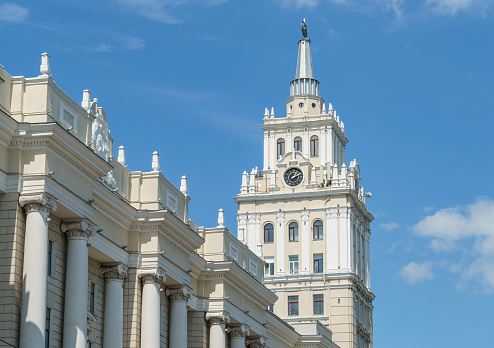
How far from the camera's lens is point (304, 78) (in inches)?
4198

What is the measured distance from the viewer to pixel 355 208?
102625 mm

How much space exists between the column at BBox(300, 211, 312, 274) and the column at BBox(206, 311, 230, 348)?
139ft

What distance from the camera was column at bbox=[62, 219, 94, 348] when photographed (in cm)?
4159

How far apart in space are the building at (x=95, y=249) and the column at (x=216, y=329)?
0.06m

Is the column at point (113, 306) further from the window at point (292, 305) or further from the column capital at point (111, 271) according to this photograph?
the window at point (292, 305)

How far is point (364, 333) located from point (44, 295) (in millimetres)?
67106

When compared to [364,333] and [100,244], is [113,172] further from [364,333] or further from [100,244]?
[364,333]

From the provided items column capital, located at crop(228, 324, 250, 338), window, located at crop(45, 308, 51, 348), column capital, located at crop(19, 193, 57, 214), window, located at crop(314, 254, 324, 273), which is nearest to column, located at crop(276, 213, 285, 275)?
window, located at crop(314, 254, 324, 273)

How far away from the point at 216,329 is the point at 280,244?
44.3m

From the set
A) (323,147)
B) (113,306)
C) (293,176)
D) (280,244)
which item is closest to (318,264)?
(280,244)

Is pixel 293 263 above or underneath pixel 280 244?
underneath

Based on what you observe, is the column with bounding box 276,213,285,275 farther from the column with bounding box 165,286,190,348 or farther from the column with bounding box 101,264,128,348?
the column with bounding box 101,264,128,348

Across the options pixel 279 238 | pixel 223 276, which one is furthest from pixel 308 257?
pixel 223 276

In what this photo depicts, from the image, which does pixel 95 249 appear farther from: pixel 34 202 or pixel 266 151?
pixel 266 151
